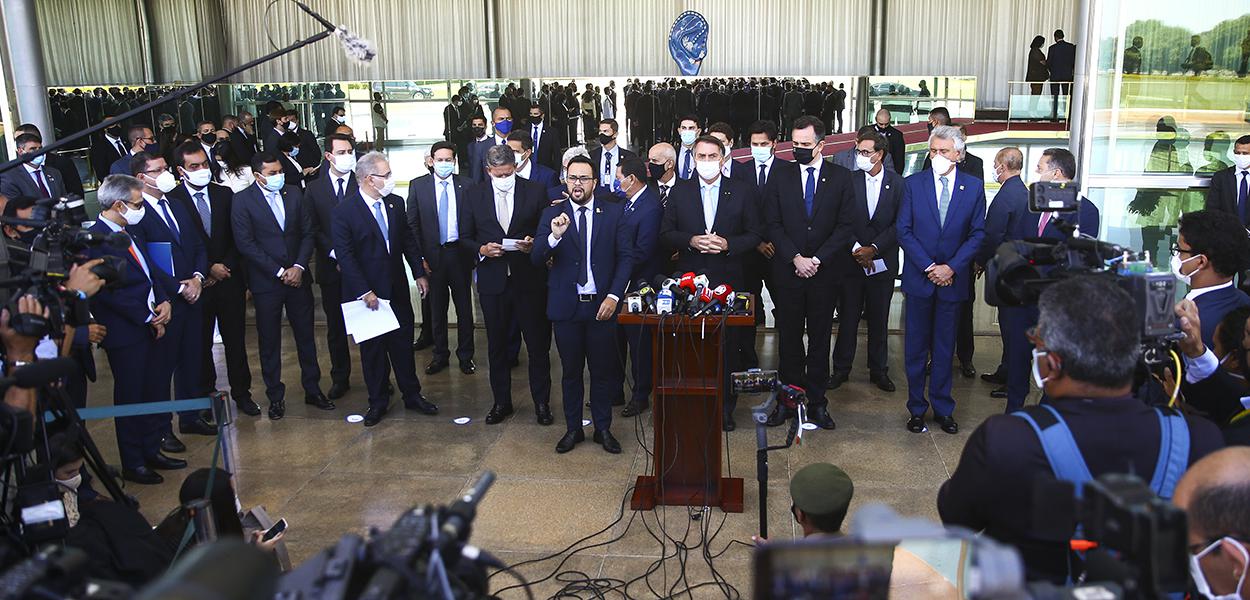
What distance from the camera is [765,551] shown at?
1502 millimetres

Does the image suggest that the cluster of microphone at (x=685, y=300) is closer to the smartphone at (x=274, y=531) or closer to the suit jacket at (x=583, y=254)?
the suit jacket at (x=583, y=254)

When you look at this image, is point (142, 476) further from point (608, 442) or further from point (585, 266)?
point (585, 266)

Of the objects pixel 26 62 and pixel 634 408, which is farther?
pixel 26 62

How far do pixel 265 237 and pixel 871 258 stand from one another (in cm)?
380

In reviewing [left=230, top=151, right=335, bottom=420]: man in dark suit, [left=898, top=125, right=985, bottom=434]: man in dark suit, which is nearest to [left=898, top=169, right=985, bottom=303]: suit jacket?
[left=898, top=125, right=985, bottom=434]: man in dark suit

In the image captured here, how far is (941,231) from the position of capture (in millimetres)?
5590

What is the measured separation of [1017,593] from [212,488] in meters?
2.97

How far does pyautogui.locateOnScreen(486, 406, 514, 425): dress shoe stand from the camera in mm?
6098

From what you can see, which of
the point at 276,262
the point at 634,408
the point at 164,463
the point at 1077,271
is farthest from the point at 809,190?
the point at 164,463

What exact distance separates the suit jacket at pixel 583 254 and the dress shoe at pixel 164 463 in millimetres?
2276

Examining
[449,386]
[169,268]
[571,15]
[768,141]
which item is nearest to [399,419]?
[449,386]

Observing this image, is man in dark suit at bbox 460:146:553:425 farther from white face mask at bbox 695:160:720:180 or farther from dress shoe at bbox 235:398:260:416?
dress shoe at bbox 235:398:260:416

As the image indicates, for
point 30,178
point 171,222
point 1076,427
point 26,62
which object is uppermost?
point 26,62

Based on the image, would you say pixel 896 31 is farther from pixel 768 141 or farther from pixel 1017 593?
pixel 1017 593
